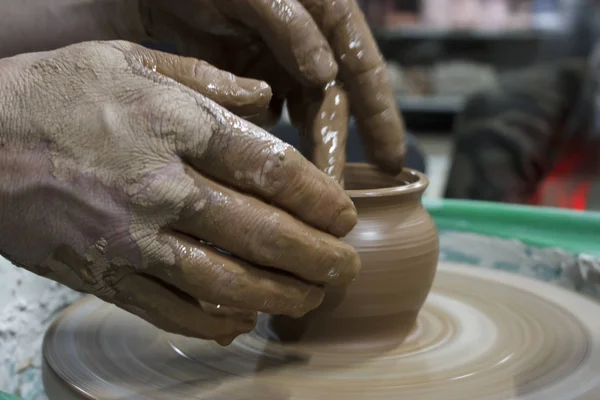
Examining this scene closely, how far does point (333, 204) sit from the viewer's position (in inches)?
32.6

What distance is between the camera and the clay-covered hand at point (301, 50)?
1.02 m

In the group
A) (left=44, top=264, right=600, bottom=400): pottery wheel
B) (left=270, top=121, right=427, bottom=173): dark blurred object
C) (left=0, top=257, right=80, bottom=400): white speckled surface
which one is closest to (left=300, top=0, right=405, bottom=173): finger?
(left=44, top=264, right=600, bottom=400): pottery wheel

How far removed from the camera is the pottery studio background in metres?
2.22

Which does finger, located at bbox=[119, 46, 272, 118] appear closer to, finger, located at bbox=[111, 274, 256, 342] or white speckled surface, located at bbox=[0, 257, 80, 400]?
finger, located at bbox=[111, 274, 256, 342]

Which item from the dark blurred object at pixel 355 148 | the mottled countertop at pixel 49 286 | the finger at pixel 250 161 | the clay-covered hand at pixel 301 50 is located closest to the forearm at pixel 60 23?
the clay-covered hand at pixel 301 50

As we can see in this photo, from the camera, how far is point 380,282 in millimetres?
1021

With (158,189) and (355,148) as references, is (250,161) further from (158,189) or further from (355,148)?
(355,148)

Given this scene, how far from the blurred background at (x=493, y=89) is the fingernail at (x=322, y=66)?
1.06 metres

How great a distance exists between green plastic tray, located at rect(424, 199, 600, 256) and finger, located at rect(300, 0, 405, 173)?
0.51 m

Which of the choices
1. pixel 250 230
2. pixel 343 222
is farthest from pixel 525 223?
pixel 250 230

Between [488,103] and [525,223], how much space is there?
1634 millimetres

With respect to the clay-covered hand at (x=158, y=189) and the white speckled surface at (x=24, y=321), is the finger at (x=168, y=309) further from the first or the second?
the white speckled surface at (x=24, y=321)

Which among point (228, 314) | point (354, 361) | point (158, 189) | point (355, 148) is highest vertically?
point (158, 189)

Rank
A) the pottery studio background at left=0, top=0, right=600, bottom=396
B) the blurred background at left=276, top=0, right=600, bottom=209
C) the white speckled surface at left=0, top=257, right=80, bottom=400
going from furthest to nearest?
1. the blurred background at left=276, top=0, right=600, bottom=209
2. the pottery studio background at left=0, top=0, right=600, bottom=396
3. the white speckled surface at left=0, top=257, right=80, bottom=400
